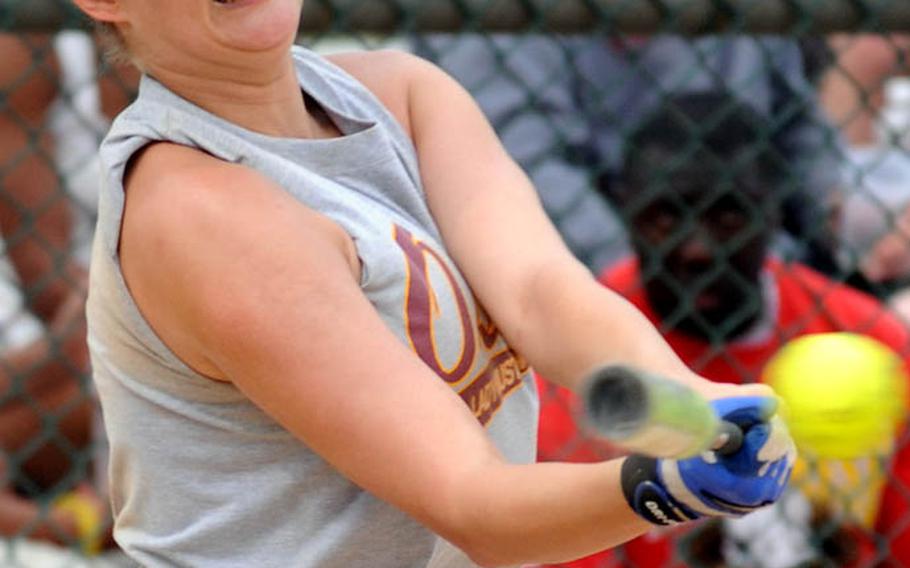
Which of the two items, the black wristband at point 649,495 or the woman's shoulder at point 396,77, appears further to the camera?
the woman's shoulder at point 396,77

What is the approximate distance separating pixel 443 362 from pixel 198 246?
0.24 metres

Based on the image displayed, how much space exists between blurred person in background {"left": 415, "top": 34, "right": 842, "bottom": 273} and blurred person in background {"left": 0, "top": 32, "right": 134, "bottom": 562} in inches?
23.9

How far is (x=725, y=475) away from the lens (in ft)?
3.50

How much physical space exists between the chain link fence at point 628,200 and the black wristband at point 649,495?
1550 mm

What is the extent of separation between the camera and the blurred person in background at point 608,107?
2.98m

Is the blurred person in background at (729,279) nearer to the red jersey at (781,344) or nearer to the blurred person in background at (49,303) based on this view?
the red jersey at (781,344)

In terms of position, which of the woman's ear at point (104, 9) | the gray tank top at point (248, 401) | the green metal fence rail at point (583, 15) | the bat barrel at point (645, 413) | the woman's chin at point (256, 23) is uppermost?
the bat barrel at point (645, 413)

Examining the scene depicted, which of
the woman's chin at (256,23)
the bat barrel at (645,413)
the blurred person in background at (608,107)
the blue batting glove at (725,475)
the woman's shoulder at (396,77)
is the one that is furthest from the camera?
the blurred person in background at (608,107)

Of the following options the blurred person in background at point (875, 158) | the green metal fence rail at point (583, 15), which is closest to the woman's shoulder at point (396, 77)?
the green metal fence rail at point (583, 15)

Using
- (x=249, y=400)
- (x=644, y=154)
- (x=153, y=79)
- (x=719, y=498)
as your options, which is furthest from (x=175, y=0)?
(x=644, y=154)

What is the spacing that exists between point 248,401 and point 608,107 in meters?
1.79

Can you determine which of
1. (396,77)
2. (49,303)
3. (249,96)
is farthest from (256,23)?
(49,303)

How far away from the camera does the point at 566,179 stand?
3025 millimetres

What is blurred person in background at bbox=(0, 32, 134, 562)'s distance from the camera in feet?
9.53
